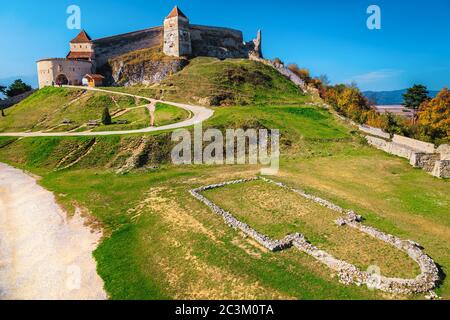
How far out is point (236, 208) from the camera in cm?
2250

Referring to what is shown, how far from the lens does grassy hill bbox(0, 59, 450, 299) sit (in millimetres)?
14875

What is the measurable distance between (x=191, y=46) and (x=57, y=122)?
41505 mm

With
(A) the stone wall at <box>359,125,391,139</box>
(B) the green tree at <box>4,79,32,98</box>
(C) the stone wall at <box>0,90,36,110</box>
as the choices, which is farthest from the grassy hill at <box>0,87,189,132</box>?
(A) the stone wall at <box>359,125,391,139</box>

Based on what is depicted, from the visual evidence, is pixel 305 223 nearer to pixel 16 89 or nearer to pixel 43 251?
pixel 43 251

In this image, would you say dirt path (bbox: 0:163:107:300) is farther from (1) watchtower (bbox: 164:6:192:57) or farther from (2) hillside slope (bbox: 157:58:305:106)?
(1) watchtower (bbox: 164:6:192:57)

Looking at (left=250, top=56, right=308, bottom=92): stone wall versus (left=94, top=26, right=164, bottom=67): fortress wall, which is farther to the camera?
(left=94, top=26, right=164, bottom=67): fortress wall

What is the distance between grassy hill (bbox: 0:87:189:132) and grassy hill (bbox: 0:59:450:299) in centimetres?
584

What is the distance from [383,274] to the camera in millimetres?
14648

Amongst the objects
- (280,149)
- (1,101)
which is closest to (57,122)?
(1,101)

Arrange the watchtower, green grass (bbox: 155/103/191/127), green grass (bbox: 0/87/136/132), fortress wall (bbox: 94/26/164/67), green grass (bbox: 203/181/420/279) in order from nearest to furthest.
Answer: green grass (bbox: 203/181/420/279), green grass (bbox: 155/103/191/127), green grass (bbox: 0/87/136/132), fortress wall (bbox: 94/26/164/67), the watchtower

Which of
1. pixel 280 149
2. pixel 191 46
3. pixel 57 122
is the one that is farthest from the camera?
pixel 191 46

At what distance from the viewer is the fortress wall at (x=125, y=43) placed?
239 ft

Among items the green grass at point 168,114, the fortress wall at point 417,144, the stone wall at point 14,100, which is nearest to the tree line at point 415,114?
Answer: the fortress wall at point 417,144

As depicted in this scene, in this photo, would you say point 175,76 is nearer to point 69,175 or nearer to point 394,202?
point 69,175
